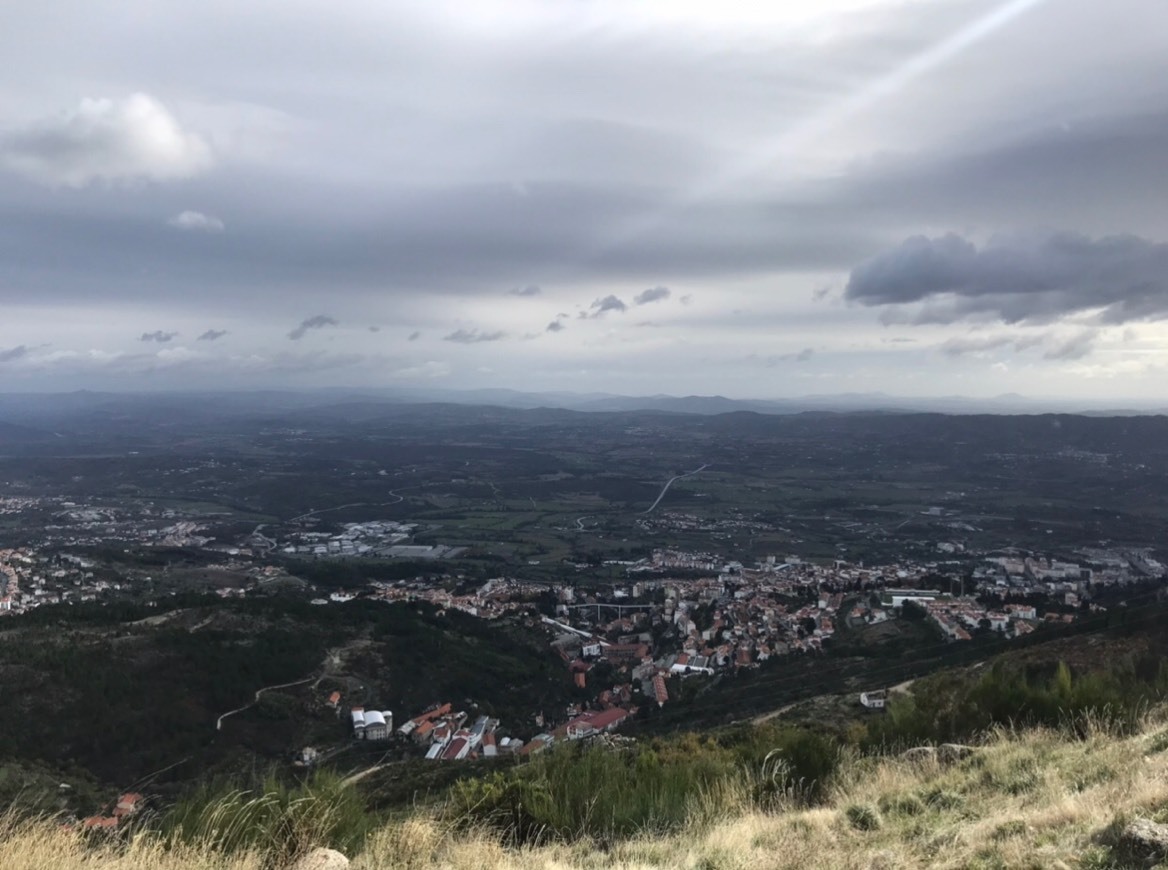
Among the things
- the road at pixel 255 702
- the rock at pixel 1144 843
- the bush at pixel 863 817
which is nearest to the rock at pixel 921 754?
the bush at pixel 863 817

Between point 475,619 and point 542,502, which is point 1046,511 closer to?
point 542,502

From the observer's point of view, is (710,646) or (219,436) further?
(219,436)

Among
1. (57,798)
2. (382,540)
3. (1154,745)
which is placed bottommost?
(382,540)

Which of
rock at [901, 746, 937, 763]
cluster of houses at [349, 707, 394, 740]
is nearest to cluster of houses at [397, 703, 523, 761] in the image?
cluster of houses at [349, 707, 394, 740]

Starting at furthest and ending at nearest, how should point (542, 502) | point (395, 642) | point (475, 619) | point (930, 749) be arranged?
point (542, 502), point (475, 619), point (395, 642), point (930, 749)

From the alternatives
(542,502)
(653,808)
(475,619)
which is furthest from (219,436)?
(653,808)
